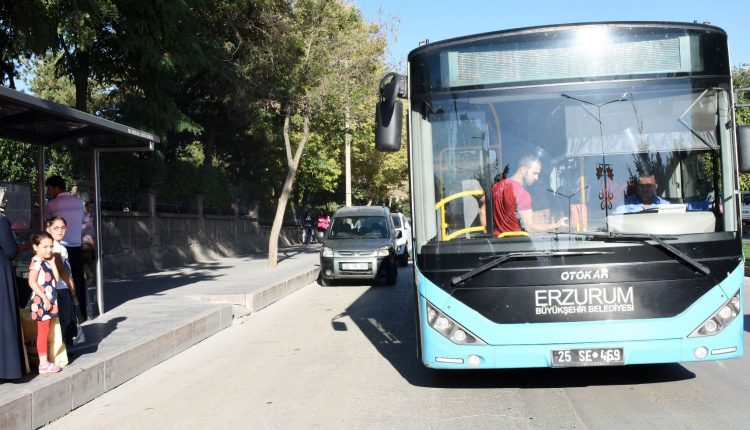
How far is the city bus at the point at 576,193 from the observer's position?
5.67m

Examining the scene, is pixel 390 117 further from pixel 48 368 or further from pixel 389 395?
pixel 48 368

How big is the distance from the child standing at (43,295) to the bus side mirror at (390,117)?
3.13 meters

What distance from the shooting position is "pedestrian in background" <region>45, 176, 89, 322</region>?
9.18m

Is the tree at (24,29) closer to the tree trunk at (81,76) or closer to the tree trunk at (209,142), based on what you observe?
the tree trunk at (81,76)

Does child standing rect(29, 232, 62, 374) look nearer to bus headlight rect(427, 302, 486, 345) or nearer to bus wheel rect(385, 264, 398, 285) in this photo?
bus headlight rect(427, 302, 486, 345)

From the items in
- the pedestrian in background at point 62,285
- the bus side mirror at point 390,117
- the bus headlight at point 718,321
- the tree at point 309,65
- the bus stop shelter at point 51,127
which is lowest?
the bus headlight at point 718,321

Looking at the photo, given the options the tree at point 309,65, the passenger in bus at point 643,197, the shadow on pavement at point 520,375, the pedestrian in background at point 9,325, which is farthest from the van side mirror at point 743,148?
the tree at point 309,65

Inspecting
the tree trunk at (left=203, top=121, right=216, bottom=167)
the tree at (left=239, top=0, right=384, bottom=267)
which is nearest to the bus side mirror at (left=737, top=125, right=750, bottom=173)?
the tree at (left=239, top=0, right=384, bottom=267)

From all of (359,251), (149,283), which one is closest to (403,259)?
(359,251)

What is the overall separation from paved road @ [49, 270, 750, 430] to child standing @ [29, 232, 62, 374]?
0.60m

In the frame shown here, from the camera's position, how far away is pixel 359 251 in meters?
16.5

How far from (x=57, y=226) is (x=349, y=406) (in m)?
3.40

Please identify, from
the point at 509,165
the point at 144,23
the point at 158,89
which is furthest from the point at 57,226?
the point at 158,89

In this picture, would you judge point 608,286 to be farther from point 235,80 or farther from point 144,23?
point 235,80
